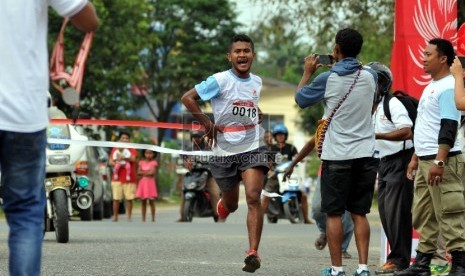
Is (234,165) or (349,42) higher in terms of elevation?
(349,42)

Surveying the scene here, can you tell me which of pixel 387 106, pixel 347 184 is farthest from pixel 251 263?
pixel 387 106

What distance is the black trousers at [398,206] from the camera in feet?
37.0

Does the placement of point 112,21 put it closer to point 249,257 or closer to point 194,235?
point 194,235

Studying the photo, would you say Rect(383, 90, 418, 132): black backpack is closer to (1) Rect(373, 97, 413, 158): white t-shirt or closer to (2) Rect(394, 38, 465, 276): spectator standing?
(1) Rect(373, 97, 413, 158): white t-shirt

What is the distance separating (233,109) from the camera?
36.1 feet

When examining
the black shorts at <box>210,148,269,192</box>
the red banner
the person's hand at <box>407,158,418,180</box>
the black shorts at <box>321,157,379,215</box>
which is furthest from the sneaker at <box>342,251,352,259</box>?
the black shorts at <box>321,157,379,215</box>

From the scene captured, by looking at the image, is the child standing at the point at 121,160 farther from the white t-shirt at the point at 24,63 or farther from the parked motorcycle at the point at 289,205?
the white t-shirt at the point at 24,63

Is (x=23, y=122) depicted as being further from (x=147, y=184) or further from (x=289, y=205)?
(x=147, y=184)

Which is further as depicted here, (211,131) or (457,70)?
(211,131)

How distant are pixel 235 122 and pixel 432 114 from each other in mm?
1794

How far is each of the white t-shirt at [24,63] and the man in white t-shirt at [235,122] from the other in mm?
4933

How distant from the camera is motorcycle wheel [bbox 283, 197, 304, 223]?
2412cm

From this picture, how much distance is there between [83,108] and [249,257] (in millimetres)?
31296

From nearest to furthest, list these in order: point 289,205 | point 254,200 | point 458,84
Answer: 1. point 458,84
2. point 254,200
3. point 289,205
